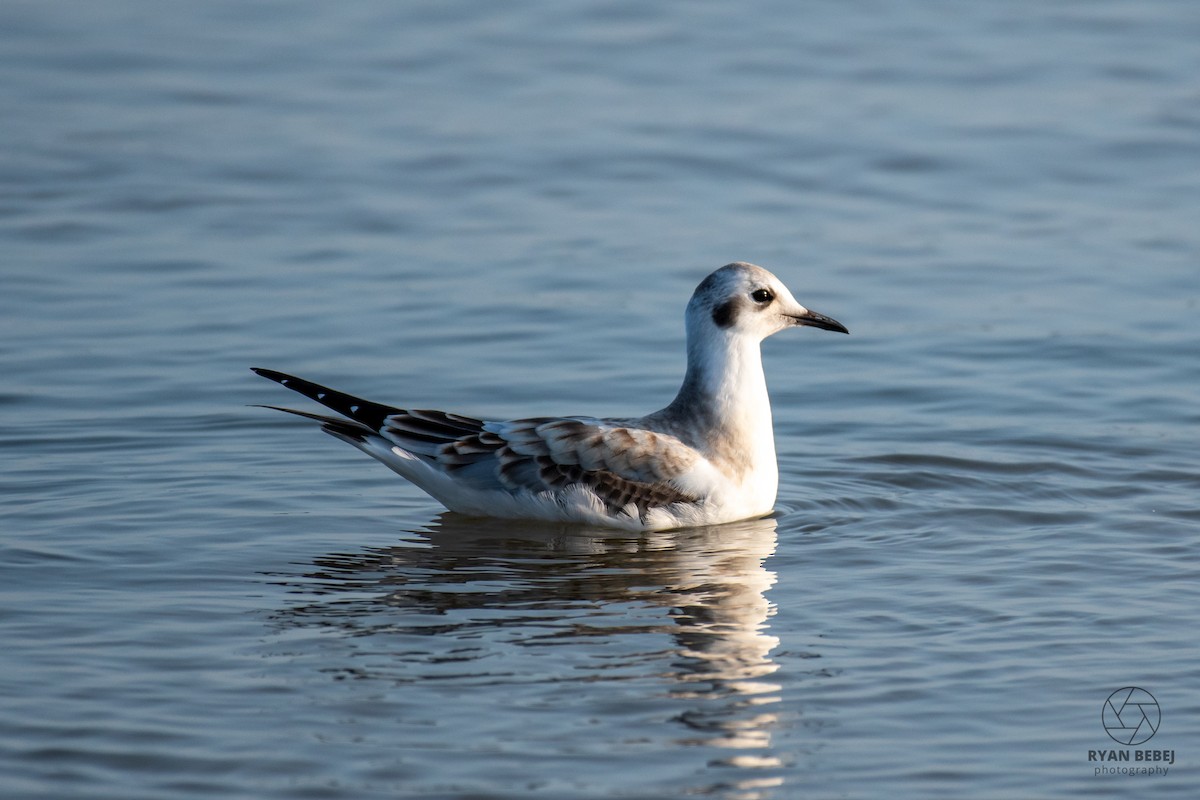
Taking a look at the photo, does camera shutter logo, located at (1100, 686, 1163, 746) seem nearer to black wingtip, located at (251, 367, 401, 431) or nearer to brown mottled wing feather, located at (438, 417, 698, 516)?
brown mottled wing feather, located at (438, 417, 698, 516)

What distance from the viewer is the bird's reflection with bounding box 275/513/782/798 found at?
280 inches

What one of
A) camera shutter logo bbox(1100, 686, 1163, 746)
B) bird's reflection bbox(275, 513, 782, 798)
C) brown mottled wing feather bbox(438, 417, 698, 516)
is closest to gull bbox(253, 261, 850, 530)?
brown mottled wing feather bbox(438, 417, 698, 516)

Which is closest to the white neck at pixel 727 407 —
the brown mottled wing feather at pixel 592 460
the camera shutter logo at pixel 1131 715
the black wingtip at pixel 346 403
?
the brown mottled wing feather at pixel 592 460

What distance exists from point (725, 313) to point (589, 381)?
88.1 inches

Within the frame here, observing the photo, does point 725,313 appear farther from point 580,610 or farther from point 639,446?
point 580,610

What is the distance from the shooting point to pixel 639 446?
30.5 ft

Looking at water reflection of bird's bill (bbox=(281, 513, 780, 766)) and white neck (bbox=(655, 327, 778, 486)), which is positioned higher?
white neck (bbox=(655, 327, 778, 486))

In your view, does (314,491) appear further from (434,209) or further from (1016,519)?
(434,209)

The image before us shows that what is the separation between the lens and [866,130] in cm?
1738

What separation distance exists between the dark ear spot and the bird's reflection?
42.4 inches

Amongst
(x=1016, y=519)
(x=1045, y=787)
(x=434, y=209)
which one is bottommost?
(x=1045, y=787)

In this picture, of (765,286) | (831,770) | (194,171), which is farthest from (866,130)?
(831,770)

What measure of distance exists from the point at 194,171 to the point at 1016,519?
9103mm

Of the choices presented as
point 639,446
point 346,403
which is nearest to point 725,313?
point 639,446
